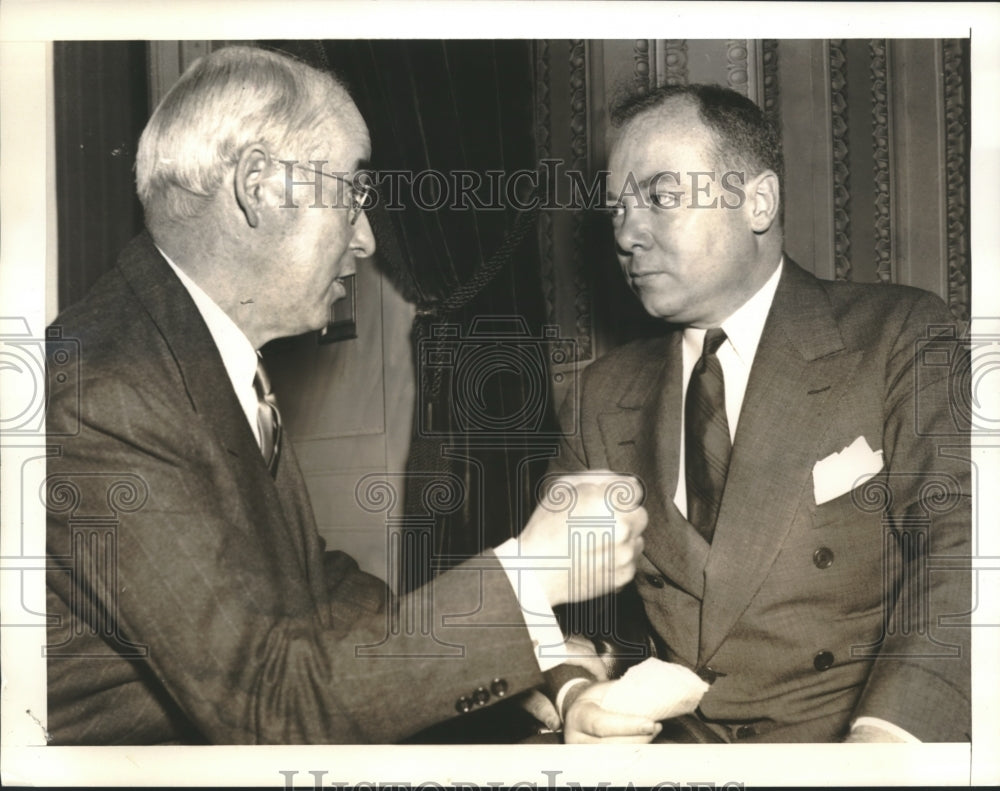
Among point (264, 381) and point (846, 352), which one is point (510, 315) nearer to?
point (264, 381)

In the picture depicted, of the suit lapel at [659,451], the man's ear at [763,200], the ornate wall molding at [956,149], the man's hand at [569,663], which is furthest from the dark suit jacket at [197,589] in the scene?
the ornate wall molding at [956,149]

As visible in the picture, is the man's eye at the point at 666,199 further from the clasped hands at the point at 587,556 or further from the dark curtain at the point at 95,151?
the dark curtain at the point at 95,151

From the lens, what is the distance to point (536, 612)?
351 cm

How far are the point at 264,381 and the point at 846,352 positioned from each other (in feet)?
5.53

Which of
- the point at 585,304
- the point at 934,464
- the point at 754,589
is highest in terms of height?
the point at 585,304

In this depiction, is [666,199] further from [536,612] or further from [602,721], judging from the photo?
[602,721]

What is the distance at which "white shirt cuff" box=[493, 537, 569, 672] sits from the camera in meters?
3.50

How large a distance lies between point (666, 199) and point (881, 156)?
2.16ft

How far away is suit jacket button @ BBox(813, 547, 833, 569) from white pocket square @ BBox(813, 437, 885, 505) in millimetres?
135

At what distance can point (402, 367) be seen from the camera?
3574mm

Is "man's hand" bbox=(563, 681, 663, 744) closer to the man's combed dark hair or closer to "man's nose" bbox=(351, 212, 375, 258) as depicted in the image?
"man's nose" bbox=(351, 212, 375, 258)

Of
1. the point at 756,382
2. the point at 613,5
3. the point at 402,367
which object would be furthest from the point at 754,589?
the point at 613,5

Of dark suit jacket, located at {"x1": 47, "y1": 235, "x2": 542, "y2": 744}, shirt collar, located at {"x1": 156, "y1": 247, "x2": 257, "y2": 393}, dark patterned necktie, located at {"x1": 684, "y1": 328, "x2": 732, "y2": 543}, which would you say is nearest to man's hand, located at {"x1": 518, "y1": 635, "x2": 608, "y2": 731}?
dark suit jacket, located at {"x1": 47, "y1": 235, "x2": 542, "y2": 744}

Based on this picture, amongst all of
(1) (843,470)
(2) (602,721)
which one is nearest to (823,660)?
(1) (843,470)
